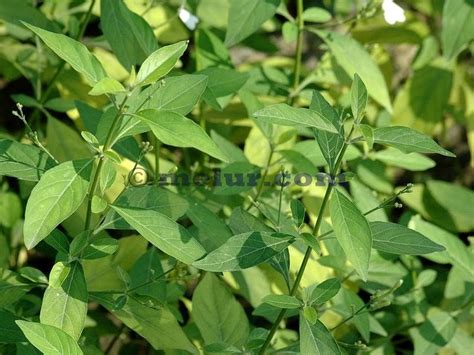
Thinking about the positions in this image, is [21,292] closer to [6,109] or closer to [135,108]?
[135,108]

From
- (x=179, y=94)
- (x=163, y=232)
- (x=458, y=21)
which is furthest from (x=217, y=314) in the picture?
(x=458, y=21)

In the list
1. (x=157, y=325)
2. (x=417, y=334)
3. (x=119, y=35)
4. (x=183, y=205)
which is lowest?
(x=417, y=334)

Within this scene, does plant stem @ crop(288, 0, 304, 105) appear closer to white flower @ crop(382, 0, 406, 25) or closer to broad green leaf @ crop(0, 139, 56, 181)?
white flower @ crop(382, 0, 406, 25)

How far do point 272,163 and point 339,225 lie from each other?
67 centimetres

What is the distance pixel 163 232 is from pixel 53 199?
188mm

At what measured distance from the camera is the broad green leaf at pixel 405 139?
A: 1.21 meters

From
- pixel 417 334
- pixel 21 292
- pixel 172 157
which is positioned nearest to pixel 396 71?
pixel 172 157

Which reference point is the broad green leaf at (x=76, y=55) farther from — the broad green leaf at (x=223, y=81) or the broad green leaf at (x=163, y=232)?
the broad green leaf at (x=223, y=81)

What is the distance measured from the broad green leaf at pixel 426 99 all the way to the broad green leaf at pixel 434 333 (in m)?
0.78

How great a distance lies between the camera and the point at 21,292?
139cm

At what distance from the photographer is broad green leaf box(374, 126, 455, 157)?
121 centimetres

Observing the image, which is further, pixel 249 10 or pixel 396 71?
pixel 396 71

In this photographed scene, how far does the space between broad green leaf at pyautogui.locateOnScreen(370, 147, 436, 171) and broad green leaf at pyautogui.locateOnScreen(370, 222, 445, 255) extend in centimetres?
72

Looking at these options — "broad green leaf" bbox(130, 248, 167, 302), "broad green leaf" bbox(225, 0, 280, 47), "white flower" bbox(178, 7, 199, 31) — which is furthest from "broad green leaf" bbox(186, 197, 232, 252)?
"white flower" bbox(178, 7, 199, 31)
